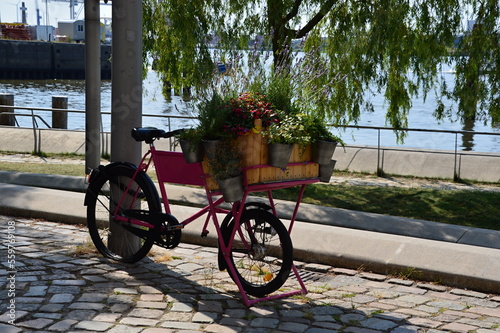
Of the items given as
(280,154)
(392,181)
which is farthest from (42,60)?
(280,154)

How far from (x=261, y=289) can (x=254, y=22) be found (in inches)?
323

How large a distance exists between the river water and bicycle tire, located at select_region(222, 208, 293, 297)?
1154mm

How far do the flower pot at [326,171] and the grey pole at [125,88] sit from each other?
170 centimetres

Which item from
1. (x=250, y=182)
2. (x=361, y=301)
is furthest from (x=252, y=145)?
(x=361, y=301)

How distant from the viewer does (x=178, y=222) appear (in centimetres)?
557

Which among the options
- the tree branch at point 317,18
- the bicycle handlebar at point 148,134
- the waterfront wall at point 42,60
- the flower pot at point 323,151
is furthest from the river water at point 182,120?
the waterfront wall at point 42,60

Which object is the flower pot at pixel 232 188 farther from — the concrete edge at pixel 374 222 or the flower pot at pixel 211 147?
the concrete edge at pixel 374 222

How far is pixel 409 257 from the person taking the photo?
19.7 feet

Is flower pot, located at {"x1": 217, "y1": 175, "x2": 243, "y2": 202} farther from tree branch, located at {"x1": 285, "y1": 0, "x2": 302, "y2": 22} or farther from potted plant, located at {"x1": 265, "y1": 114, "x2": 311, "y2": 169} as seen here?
tree branch, located at {"x1": 285, "y1": 0, "x2": 302, "y2": 22}

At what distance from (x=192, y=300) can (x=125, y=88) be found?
6.53ft

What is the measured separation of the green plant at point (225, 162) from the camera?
197 inches

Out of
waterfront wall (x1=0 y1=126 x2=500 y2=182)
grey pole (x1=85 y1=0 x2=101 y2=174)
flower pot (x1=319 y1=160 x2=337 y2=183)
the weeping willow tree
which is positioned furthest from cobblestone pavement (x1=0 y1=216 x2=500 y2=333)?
waterfront wall (x1=0 y1=126 x2=500 y2=182)

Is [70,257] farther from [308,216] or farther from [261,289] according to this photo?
[308,216]

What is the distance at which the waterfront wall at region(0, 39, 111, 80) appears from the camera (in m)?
71.8
